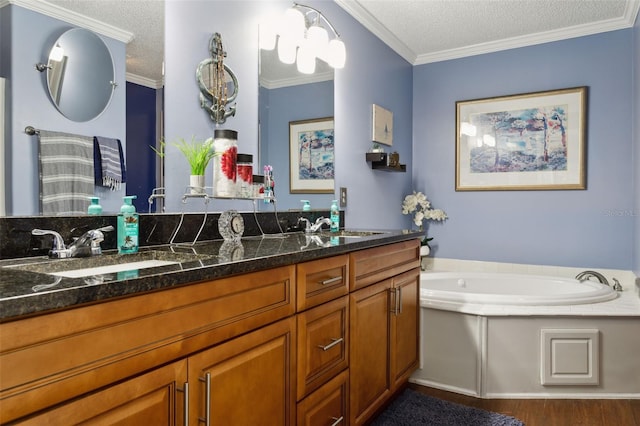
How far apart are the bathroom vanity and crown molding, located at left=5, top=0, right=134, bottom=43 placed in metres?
0.80

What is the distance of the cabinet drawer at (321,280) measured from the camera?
144cm

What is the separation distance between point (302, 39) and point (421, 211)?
205 cm

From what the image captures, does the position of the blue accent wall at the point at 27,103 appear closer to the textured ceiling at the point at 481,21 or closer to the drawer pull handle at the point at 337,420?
the drawer pull handle at the point at 337,420

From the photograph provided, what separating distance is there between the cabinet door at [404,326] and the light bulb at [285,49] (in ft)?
4.41

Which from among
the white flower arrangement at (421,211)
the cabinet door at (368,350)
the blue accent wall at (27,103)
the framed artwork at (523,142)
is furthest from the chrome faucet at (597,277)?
the blue accent wall at (27,103)

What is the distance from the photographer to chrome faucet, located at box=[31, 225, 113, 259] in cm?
125

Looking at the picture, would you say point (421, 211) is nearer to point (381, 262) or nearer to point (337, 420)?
point (381, 262)

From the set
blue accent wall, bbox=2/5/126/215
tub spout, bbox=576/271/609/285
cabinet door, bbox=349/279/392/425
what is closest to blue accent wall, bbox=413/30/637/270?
tub spout, bbox=576/271/609/285

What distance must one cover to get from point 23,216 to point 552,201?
350 cm

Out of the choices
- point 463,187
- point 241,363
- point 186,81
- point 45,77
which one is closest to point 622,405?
point 463,187

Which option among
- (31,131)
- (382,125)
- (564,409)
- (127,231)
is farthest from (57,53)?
(564,409)

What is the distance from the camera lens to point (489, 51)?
3.68 m

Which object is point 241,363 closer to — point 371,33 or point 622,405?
point 622,405

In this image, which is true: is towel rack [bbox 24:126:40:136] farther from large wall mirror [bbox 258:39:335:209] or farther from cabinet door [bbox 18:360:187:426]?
large wall mirror [bbox 258:39:335:209]
